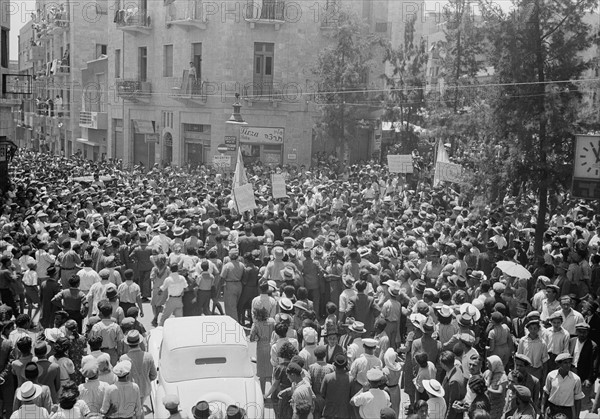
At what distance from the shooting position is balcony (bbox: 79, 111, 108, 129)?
50.3 meters

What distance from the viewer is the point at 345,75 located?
34.2 meters

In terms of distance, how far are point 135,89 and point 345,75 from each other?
14.3m

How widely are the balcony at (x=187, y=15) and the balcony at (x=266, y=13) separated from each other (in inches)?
95.1

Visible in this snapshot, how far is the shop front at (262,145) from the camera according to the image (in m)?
38.1

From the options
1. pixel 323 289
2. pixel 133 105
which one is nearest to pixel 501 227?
pixel 323 289

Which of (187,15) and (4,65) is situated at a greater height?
(187,15)

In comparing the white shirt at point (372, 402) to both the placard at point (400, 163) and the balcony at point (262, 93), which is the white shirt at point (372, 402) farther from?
the balcony at point (262, 93)

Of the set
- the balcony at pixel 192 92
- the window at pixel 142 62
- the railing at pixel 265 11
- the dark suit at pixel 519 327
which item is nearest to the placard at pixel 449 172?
the dark suit at pixel 519 327

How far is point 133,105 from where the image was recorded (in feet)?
147

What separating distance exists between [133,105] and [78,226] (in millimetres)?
29255

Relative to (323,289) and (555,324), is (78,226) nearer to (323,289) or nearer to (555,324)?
(323,289)

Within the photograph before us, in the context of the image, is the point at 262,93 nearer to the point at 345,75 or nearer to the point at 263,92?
the point at 263,92

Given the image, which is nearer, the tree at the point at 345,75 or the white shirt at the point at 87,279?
the white shirt at the point at 87,279

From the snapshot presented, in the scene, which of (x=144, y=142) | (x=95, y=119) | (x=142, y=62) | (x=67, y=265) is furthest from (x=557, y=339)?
(x=95, y=119)
